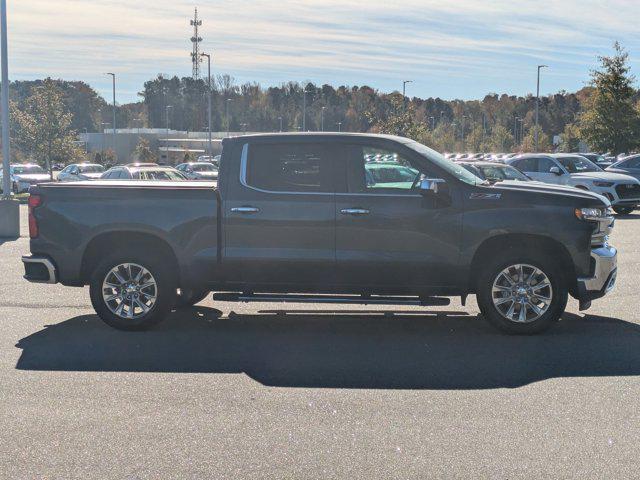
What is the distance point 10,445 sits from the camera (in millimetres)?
5281

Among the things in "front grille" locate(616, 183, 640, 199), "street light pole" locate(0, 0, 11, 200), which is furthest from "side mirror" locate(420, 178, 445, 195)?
"front grille" locate(616, 183, 640, 199)

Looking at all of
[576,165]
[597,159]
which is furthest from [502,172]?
[597,159]

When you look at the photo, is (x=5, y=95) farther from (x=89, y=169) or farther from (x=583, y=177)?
(x=89, y=169)

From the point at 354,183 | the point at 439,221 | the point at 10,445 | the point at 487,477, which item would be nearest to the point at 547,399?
the point at 487,477

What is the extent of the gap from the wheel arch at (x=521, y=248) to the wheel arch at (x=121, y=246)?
3.09 metres

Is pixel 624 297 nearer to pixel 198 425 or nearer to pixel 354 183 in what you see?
pixel 354 183

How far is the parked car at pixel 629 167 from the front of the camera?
2702cm

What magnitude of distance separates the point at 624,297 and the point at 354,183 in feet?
14.1

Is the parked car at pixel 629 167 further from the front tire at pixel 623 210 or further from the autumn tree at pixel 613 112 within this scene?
the autumn tree at pixel 613 112

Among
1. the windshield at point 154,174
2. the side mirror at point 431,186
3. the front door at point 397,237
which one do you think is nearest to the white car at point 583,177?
the windshield at point 154,174

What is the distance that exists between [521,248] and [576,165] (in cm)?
1878

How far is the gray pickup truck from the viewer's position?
838cm

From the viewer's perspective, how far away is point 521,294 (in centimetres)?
841

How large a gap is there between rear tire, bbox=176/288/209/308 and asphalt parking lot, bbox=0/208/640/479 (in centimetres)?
23
